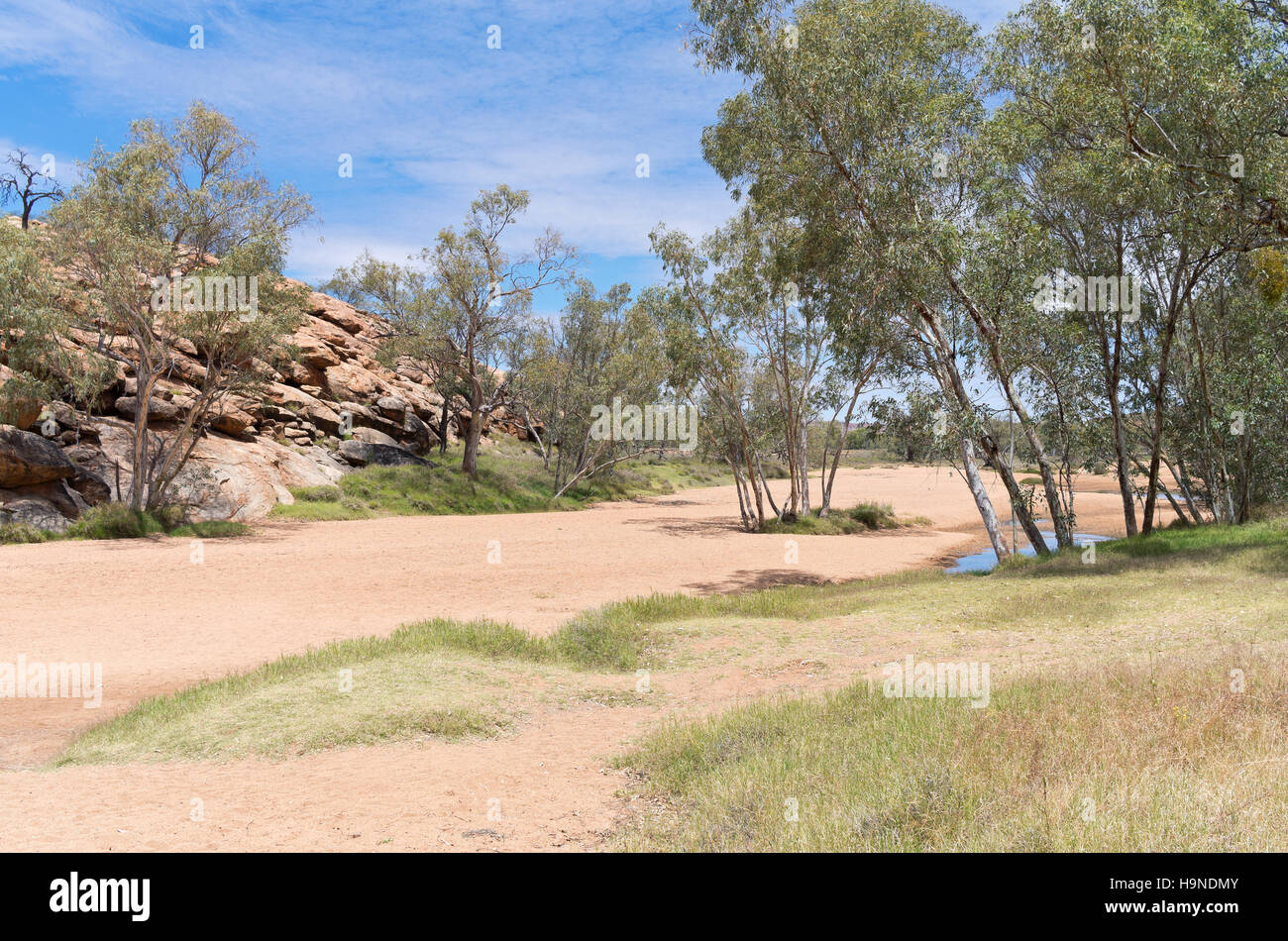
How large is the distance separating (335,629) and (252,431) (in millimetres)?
24372

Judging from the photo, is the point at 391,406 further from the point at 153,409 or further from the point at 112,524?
the point at 112,524

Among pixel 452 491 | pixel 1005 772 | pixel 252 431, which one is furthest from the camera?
pixel 452 491

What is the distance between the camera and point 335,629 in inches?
582

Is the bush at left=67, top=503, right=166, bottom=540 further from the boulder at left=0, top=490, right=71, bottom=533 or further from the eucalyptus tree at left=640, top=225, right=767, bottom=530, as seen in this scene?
the eucalyptus tree at left=640, top=225, right=767, bottom=530

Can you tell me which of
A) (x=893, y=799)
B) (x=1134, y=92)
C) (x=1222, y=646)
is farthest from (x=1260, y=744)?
(x=1134, y=92)

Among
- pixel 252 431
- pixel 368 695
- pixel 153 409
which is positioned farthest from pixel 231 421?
pixel 368 695

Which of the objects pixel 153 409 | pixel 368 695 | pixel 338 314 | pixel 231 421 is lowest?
pixel 368 695

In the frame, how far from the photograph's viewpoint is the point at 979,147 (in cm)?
1906

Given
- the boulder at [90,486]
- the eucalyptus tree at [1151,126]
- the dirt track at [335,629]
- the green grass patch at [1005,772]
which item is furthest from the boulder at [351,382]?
the green grass patch at [1005,772]

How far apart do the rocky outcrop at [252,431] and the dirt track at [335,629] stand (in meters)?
3.53

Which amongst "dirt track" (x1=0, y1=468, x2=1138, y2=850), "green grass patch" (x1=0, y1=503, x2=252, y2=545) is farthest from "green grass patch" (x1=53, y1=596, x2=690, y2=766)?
"green grass patch" (x1=0, y1=503, x2=252, y2=545)

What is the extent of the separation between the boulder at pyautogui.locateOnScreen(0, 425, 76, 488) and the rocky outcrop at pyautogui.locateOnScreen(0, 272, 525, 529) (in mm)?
32

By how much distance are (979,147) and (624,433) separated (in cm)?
3017
